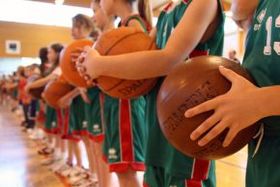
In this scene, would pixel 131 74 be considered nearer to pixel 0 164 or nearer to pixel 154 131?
pixel 154 131

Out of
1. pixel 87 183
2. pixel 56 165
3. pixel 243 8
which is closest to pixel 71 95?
pixel 87 183

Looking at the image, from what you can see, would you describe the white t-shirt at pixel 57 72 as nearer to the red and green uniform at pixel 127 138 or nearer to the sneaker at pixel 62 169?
the sneaker at pixel 62 169

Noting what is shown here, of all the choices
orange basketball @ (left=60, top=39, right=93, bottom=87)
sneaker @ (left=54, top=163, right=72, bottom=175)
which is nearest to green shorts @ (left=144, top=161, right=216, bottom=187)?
orange basketball @ (left=60, top=39, right=93, bottom=87)

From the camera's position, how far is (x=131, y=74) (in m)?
0.92

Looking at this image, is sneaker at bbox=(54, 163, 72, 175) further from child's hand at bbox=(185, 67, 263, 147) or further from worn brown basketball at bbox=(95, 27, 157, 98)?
child's hand at bbox=(185, 67, 263, 147)

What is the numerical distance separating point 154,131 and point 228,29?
7.97 metres

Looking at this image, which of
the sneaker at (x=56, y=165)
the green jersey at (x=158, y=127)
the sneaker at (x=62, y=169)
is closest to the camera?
the green jersey at (x=158, y=127)

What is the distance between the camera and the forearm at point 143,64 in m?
0.90

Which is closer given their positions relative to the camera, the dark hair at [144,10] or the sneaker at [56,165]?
the dark hair at [144,10]

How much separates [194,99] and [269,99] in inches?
6.1

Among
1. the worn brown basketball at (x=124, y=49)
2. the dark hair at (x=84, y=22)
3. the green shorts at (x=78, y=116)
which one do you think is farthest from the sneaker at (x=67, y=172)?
the worn brown basketball at (x=124, y=49)

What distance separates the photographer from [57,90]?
252 centimetres

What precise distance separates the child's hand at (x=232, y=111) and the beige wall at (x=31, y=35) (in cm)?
1137

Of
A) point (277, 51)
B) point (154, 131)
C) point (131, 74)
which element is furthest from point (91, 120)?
point (277, 51)
